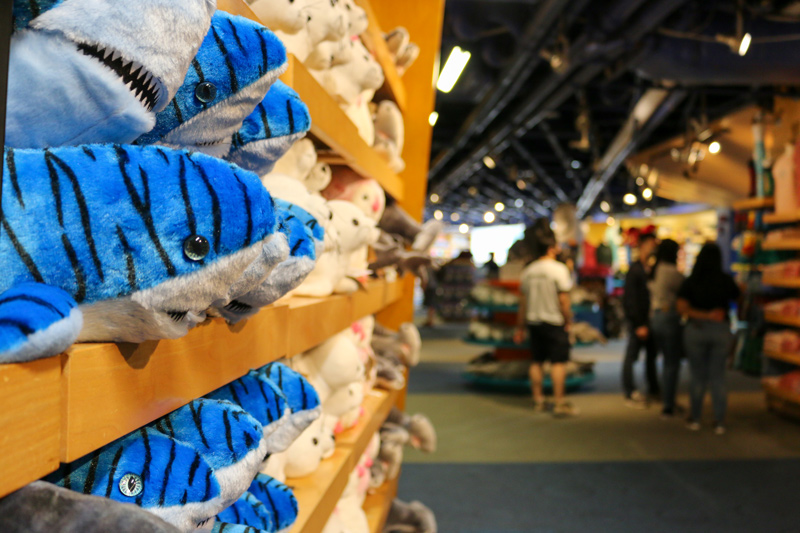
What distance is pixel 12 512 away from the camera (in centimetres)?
46

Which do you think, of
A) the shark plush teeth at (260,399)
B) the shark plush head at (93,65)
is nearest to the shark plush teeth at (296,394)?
the shark plush teeth at (260,399)

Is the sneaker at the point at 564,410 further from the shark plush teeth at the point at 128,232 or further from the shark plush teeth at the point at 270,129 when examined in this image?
the shark plush teeth at the point at 128,232

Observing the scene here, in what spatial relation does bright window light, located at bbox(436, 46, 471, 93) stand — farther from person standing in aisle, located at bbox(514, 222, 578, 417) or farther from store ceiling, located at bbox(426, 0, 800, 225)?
person standing in aisle, located at bbox(514, 222, 578, 417)

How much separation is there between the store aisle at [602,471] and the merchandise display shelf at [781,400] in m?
0.11

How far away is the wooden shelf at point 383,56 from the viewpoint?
6.70 feet

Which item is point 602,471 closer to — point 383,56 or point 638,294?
point 638,294

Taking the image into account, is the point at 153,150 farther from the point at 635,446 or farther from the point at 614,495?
the point at 635,446

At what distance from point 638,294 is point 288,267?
217 inches

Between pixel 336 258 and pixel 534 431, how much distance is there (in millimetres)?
4085

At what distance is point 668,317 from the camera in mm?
5434

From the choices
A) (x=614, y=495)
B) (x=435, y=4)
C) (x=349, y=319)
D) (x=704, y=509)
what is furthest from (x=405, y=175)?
(x=704, y=509)

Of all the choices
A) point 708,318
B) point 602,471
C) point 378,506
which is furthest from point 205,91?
point 708,318

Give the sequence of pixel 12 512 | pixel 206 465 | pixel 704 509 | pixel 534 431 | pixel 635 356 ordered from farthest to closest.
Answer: pixel 635 356, pixel 534 431, pixel 704 509, pixel 206 465, pixel 12 512

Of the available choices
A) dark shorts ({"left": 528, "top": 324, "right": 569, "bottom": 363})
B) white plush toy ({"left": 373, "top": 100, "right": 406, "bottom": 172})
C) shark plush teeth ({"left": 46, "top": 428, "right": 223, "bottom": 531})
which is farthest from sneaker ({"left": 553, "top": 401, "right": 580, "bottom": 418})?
shark plush teeth ({"left": 46, "top": 428, "right": 223, "bottom": 531})
